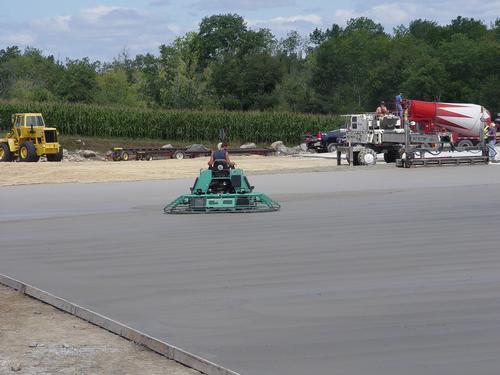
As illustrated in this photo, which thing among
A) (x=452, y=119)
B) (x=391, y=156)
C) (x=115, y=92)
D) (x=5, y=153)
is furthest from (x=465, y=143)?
(x=115, y=92)

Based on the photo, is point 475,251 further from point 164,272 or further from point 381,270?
point 164,272

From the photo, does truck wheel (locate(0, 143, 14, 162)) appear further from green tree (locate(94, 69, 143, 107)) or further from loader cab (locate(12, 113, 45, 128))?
green tree (locate(94, 69, 143, 107))

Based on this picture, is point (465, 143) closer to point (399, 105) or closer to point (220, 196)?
point (399, 105)

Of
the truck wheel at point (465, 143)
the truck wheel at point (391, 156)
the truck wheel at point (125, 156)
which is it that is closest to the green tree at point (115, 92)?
the truck wheel at point (125, 156)

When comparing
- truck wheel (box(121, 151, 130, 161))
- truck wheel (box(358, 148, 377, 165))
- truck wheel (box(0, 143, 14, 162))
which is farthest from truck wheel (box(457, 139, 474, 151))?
truck wheel (box(0, 143, 14, 162))

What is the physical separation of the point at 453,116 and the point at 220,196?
82.4 ft

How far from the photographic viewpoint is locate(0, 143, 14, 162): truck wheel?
4484cm

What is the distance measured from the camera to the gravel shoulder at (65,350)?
748cm

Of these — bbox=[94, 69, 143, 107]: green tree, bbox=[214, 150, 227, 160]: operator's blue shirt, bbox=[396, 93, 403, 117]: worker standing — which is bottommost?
bbox=[214, 150, 227, 160]: operator's blue shirt

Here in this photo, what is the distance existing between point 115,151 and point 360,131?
14.9 metres

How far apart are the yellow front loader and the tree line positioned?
41998mm

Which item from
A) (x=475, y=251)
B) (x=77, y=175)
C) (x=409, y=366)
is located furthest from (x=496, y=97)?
(x=409, y=366)

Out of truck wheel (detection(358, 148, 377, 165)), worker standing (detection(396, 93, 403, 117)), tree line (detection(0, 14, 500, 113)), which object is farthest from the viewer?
tree line (detection(0, 14, 500, 113))

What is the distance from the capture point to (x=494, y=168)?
35.9m
